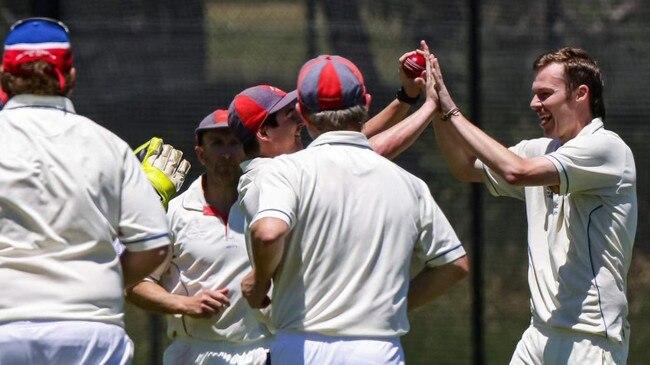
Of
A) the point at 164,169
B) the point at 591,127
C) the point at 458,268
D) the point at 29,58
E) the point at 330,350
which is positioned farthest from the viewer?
the point at 164,169

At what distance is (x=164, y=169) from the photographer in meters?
4.94

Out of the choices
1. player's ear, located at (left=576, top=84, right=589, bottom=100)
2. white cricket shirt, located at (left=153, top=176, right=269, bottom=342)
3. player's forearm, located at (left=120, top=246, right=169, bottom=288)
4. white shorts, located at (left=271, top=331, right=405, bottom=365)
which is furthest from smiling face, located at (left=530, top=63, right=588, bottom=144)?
player's forearm, located at (left=120, top=246, right=169, bottom=288)

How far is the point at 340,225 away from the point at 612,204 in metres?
1.37

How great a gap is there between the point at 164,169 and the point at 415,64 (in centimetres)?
104

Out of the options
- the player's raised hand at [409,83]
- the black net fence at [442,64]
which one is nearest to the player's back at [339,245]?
the player's raised hand at [409,83]

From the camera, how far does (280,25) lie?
A: 6762 mm

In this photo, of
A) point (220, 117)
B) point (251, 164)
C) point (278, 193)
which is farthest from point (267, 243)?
point (220, 117)

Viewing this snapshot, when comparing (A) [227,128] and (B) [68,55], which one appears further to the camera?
(A) [227,128]

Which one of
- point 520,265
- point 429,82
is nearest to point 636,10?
point 520,265

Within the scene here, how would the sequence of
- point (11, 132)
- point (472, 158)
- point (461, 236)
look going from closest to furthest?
point (11, 132) → point (472, 158) → point (461, 236)

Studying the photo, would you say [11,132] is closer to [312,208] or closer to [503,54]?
[312,208]

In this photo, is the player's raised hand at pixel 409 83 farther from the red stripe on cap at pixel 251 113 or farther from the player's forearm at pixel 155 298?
the player's forearm at pixel 155 298

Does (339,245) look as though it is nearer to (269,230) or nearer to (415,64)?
(269,230)

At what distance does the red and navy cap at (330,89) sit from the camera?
3.72 meters
